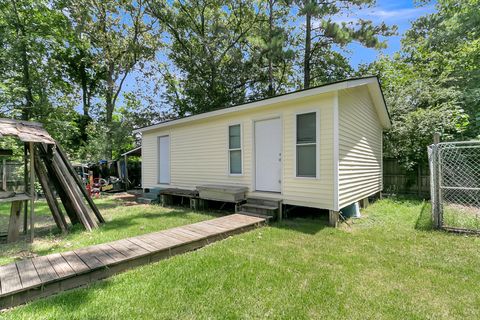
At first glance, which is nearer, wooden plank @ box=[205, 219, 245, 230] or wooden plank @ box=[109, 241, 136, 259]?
wooden plank @ box=[109, 241, 136, 259]

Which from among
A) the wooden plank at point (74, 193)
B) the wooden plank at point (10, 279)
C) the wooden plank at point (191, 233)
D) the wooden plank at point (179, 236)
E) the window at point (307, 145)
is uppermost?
the window at point (307, 145)

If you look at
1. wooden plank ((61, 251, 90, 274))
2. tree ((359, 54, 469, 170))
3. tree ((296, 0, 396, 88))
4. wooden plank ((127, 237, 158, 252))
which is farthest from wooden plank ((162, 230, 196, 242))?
tree ((296, 0, 396, 88))

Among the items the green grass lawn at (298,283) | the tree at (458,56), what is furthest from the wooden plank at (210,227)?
the tree at (458,56)

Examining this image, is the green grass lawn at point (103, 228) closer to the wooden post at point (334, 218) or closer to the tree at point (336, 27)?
the wooden post at point (334, 218)

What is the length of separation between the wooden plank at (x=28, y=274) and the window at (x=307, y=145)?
4723 millimetres

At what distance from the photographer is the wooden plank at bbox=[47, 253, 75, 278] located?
108 inches

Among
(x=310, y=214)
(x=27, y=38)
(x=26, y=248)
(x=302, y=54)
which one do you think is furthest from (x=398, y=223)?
(x=27, y=38)

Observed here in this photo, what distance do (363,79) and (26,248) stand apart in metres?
7.13

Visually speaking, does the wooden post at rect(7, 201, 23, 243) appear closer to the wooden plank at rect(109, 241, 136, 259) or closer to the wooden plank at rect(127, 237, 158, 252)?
the wooden plank at rect(109, 241, 136, 259)

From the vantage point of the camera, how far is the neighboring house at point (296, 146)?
5230 millimetres

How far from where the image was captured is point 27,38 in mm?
13000

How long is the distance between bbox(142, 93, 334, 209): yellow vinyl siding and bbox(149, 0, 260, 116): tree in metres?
6.65

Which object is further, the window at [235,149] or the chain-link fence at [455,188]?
the window at [235,149]

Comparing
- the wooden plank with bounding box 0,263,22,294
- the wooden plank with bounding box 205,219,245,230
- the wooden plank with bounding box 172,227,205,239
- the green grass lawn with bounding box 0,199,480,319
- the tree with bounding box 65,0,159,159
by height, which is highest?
the tree with bounding box 65,0,159,159
